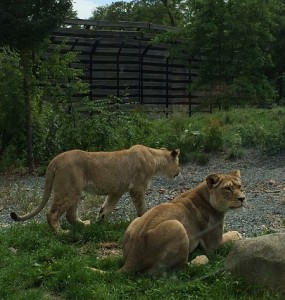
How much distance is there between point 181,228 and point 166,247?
30 centimetres

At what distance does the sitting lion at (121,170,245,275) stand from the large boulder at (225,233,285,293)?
732mm

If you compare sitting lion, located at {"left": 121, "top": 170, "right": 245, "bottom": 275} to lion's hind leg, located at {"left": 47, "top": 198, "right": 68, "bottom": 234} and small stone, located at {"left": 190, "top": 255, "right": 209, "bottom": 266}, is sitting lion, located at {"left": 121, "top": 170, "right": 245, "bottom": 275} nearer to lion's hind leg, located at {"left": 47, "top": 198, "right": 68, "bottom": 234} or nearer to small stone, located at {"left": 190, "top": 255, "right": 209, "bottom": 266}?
small stone, located at {"left": 190, "top": 255, "right": 209, "bottom": 266}

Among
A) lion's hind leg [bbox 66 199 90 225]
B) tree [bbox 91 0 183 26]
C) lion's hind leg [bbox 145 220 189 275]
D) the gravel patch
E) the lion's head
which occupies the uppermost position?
tree [bbox 91 0 183 26]

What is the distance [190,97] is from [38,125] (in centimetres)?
1271

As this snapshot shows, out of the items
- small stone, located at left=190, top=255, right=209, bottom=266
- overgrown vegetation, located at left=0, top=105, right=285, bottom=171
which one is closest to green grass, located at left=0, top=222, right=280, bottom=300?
small stone, located at left=190, top=255, right=209, bottom=266

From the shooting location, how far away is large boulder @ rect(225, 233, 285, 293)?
6.00 meters

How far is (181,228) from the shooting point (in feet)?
22.9

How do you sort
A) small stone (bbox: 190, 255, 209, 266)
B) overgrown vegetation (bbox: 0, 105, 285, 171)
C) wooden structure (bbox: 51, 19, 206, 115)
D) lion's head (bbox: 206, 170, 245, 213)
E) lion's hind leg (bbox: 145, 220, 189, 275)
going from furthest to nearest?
1. wooden structure (bbox: 51, 19, 206, 115)
2. overgrown vegetation (bbox: 0, 105, 285, 171)
3. lion's head (bbox: 206, 170, 245, 213)
4. small stone (bbox: 190, 255, 209, 266)
5. lion's hind leg (bbox: 145, 220, 189, 275)

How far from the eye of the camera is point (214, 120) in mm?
20297

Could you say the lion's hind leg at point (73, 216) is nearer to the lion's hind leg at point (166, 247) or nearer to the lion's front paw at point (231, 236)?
the lion's front paw at point (231, 236)

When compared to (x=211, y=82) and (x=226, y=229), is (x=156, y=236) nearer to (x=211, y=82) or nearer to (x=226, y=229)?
(x=226, y=229)

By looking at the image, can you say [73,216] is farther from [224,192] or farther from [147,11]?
[147,11]

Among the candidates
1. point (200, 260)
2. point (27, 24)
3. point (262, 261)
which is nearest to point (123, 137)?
point (27, 24)

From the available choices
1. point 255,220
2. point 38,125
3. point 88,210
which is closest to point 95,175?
point 88,210
